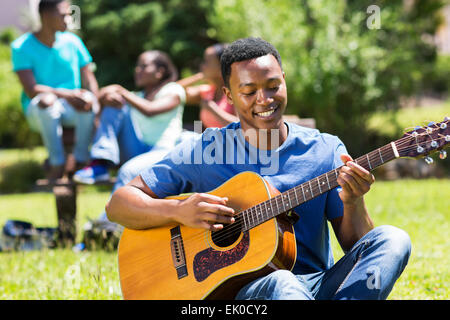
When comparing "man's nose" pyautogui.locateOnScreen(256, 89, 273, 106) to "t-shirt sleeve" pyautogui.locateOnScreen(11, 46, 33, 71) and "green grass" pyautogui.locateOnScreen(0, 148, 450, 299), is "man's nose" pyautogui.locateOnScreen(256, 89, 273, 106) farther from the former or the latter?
"t-shirt sleeve" pyautogui.locateOnScreen(11, 46, 33, 71)

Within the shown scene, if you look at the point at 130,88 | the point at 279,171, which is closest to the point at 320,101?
the point at 130,88

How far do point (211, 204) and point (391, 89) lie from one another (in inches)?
354

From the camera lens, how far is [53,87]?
5.05 m

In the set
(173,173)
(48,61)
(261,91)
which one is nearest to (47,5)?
(48,61)

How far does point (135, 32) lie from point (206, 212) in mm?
11706

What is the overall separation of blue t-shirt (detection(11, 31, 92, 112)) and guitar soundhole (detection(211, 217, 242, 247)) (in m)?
3.32

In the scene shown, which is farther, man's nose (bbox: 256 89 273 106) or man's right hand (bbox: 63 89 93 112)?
man's right hand (bbox: 63 89 93 112)

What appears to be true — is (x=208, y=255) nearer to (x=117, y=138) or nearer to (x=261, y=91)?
(x=261, y=91)

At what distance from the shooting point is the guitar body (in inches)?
82.8

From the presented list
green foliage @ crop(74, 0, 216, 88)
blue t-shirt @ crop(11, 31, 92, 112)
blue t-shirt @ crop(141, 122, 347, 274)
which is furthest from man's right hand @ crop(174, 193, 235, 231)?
green foliage @ crop(74, 0, 216, 88)

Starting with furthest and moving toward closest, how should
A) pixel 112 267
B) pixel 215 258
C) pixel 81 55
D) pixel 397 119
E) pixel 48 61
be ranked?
pixel 397 119, pixel 81 55, pixel 48 61, pixel 112 267, pixel 215 258
